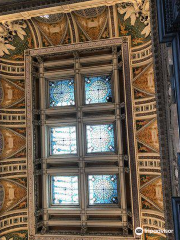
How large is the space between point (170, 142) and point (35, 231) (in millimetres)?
6488

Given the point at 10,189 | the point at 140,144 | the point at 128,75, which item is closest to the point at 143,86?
the point at 128,75

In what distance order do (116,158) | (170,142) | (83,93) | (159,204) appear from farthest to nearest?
(83,93)
(116,158)
(159,204)
(170,142)

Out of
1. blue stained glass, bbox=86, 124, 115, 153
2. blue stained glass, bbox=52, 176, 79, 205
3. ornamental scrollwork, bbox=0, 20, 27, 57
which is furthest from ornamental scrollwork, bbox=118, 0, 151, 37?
blue stained glass, bbox=52, 176, 79, 205

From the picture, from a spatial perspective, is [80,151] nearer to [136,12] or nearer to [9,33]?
[9,33]

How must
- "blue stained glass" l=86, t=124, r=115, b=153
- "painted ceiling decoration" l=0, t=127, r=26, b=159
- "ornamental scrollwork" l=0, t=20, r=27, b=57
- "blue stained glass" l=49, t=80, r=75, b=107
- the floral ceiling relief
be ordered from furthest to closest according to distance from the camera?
1. "blue stained glass" l=49, t=80, r=75, b=107
2. "blue stained glass" l=86, t=124, r=115, b=153
3. "painted ceiling decoration" l=0, t=127, r=26, b=159
4. "ornamental scrollwork" l=0, t=20, r=27, b=57
5. the floral ceiling relief

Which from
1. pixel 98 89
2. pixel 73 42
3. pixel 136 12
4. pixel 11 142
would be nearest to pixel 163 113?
pixel 136 12

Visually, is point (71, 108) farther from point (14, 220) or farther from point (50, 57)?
point (14, 220)

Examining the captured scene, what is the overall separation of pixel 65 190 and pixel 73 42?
228 inches

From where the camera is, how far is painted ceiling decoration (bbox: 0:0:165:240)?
9000mm

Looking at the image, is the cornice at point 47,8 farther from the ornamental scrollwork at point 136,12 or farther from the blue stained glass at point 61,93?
the blue stained glass at point 61,93

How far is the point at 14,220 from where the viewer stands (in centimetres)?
988

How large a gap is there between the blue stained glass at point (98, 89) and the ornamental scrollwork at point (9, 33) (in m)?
3.08

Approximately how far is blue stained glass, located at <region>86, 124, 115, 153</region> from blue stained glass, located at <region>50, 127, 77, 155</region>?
62 centimetres

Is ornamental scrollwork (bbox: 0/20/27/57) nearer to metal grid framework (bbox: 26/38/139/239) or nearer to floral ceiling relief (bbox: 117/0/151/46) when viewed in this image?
metal grid framework (bbox: 26/38/139/239)
